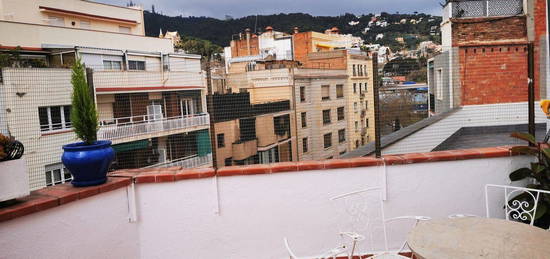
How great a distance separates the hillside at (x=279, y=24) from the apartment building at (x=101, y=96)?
9466 mm

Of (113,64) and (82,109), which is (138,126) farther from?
(82,109)

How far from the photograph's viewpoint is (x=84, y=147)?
253 centimetres

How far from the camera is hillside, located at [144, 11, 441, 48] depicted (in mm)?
30103

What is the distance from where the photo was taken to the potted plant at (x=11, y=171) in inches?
81.1

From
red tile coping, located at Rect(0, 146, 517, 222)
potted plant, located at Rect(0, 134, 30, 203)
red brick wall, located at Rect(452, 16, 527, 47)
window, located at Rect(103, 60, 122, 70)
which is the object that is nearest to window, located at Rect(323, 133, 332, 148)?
red brick wall, located at Rect(452, 16, 527, 47)

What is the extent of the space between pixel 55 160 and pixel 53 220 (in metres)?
7.83

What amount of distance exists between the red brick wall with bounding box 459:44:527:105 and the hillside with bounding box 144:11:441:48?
20.3 meters

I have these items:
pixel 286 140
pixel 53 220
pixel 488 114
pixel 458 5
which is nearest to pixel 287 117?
pixel 286 140

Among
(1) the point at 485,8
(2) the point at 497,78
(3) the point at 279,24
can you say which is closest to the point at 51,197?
(2) the point at 497,78

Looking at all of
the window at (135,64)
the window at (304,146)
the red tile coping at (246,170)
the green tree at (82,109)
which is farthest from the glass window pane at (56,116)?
the green tree at (82,109)

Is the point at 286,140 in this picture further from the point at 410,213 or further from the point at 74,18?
the point at 74,18

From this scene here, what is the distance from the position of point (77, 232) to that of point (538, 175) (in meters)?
3.16

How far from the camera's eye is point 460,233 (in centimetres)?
200

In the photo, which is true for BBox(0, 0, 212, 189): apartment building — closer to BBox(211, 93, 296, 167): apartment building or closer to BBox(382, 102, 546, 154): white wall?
BBox(211, 93, 296, 167): apartment building
